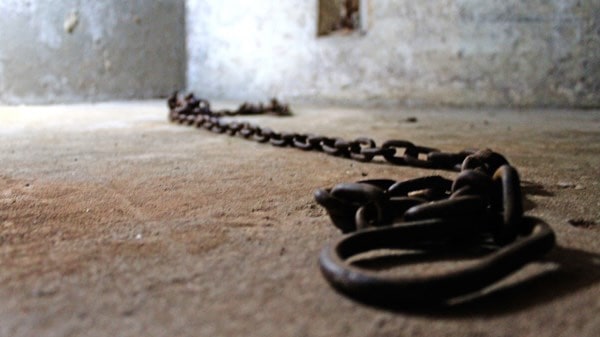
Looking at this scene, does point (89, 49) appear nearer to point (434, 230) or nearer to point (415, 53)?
point (415, 53)

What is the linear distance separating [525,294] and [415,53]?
172 inches

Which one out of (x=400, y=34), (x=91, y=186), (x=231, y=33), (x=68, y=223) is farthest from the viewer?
(x=231, y=33)

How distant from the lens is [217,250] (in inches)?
34.6

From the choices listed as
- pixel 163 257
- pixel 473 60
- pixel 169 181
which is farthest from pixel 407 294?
pixel 473 60

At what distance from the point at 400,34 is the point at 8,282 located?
4.53 m

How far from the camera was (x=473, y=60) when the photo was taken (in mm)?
4559

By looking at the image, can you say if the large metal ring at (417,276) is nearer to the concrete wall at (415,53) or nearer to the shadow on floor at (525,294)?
the shadow on floor at (525,294)

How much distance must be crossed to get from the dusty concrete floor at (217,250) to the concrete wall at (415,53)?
2.49m

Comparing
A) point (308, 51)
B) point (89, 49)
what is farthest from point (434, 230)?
point (89, 49)

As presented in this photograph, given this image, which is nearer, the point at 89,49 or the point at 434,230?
the point at 434,230

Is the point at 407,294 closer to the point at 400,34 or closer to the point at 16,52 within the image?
the point at 400,34

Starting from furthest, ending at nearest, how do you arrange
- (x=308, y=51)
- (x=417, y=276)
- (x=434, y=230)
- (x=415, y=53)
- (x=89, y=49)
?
(x=89, y=49), (x=308, y=51), (x=415, y=53), (x=434, y=230), (x=417, y=276)

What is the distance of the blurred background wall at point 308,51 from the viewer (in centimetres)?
431

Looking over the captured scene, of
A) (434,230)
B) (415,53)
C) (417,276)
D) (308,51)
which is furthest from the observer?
(308,51)
